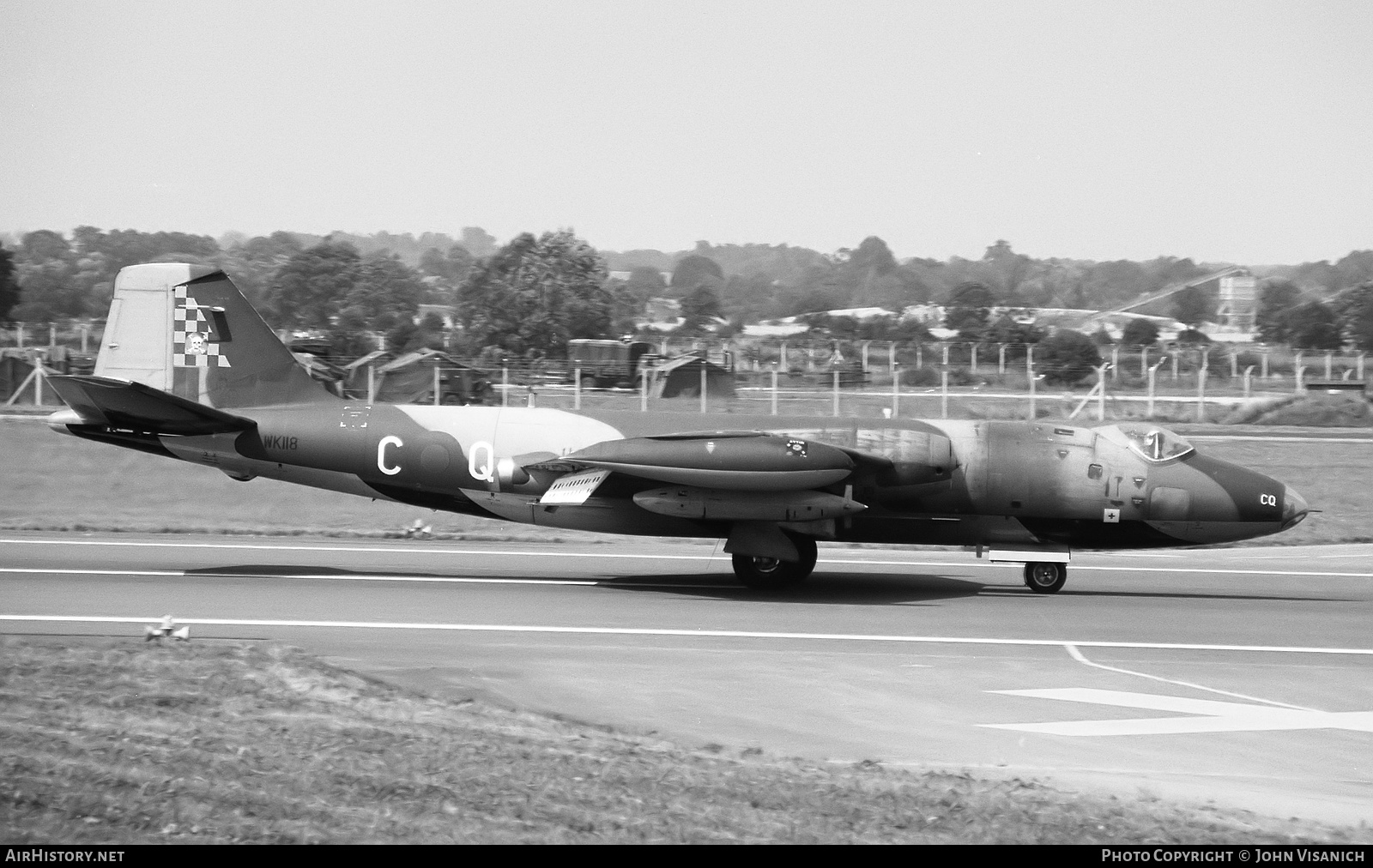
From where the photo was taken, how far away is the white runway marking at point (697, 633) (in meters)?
13.7

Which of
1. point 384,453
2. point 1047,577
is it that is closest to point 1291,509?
point 1047,577

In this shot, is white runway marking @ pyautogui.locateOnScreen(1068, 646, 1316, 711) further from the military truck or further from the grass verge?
the military truck

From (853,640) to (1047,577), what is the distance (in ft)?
16.2

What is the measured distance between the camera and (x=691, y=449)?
637 inches

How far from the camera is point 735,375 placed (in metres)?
38.7

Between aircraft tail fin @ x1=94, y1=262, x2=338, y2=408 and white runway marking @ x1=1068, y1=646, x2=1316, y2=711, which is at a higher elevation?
aircraft tail fin @ x1=94, y1=262, x2=338, y2=408

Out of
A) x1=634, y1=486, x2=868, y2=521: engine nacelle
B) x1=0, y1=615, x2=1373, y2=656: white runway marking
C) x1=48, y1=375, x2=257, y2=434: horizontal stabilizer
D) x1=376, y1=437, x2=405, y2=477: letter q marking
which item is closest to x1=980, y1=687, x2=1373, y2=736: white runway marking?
x1=0, y1=615, x2=1373, y2=656: white runway marking

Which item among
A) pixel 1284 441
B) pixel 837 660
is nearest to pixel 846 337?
pixel 1284 441

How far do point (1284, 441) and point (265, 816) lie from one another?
2967 cm

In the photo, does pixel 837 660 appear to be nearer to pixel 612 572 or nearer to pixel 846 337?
pixel 612 572

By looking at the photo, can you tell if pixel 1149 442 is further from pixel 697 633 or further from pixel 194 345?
pixel 194 345

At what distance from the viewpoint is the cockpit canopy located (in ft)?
55.7

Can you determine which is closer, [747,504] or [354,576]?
[747,504]

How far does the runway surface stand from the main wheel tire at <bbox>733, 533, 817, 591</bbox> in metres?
0.29
